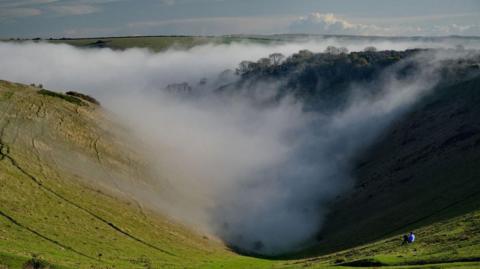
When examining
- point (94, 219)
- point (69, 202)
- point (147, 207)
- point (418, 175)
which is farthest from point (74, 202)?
point (418, 175)

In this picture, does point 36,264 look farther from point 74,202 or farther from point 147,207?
point 147,207

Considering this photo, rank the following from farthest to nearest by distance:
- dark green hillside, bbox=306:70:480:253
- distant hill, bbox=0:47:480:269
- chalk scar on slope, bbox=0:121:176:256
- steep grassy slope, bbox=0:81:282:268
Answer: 1. dark green hillside, bbox=306:70:480:253
2. chalk scar on slope, bbox=0:121:176:256
3. steep grassy slope, bbox=0:81:282:268
4. distant hill, bbox=0:47:480:269

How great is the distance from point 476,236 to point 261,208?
6075cm

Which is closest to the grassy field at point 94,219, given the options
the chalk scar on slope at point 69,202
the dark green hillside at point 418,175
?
the chalk scar on slope at point 69,202

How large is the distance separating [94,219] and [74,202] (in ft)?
15.7

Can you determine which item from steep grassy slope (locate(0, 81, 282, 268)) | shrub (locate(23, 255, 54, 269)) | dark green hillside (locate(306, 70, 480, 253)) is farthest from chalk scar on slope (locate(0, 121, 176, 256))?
dark green hillside (locate(306, 70, 480, 253))

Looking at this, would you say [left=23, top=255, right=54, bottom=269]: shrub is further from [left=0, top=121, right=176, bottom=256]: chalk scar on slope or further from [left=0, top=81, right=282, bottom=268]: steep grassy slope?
[left=0, top=121, right=176, bottom=256]: chalk scar on slope

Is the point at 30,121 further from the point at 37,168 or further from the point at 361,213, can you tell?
the point at 361,213

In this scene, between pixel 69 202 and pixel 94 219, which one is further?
pixel 69 202

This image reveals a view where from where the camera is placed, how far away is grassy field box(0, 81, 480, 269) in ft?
161

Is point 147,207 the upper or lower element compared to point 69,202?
lower

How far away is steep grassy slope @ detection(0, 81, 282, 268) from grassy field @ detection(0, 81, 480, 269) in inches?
6.1

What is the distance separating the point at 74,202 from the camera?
222 feet

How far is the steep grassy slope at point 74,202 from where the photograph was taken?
54406 mm
